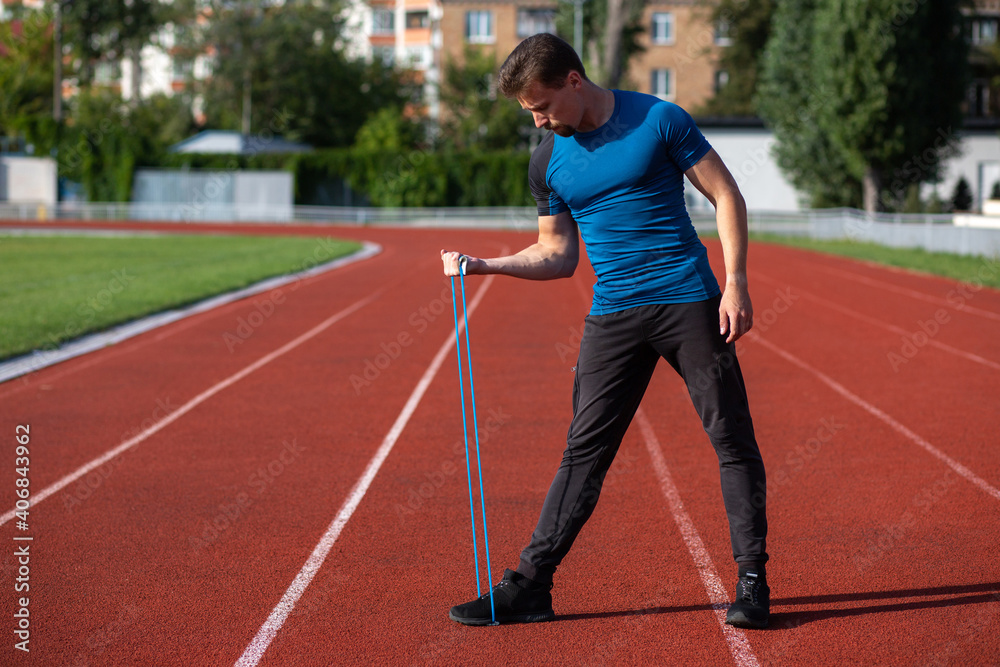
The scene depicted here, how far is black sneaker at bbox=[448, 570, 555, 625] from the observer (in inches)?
154

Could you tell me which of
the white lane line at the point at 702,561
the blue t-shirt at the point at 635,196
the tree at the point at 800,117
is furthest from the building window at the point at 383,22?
the blue t-shirt at the point at 635,196

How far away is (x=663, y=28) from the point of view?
6109 cm

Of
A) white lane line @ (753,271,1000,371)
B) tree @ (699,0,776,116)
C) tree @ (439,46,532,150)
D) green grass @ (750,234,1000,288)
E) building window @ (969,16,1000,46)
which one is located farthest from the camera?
building window @ (969,16,1000,46)

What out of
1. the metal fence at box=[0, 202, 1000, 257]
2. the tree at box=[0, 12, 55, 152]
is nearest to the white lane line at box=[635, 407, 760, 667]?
the metal fence at box=[0, 202, 1000, 257]

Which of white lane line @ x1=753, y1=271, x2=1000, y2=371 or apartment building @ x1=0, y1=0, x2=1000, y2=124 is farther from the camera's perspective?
apartment building @ x1=0, y1=0, x2=1000, y2=124

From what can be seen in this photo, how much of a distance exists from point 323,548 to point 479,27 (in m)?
60.7

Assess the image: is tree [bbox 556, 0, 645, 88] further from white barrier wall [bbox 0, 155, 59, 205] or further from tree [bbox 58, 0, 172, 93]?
tree [bbox 58, 0, 172, 93]

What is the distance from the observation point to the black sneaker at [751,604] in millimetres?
3812

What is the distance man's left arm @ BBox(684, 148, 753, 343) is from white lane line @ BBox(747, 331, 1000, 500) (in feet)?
10.0

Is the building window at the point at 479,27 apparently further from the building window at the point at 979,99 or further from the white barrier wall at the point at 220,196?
the building window at the point at 979,99

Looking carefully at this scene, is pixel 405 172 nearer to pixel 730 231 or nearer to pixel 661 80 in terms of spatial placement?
pixel 661 80

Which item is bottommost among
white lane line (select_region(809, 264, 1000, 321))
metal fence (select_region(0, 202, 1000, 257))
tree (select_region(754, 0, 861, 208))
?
white lane line (select_region(809, 264, 1000, 321))

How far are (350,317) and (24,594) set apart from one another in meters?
10.2

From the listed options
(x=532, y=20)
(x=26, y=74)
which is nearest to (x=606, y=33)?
(x=532, y=20)
